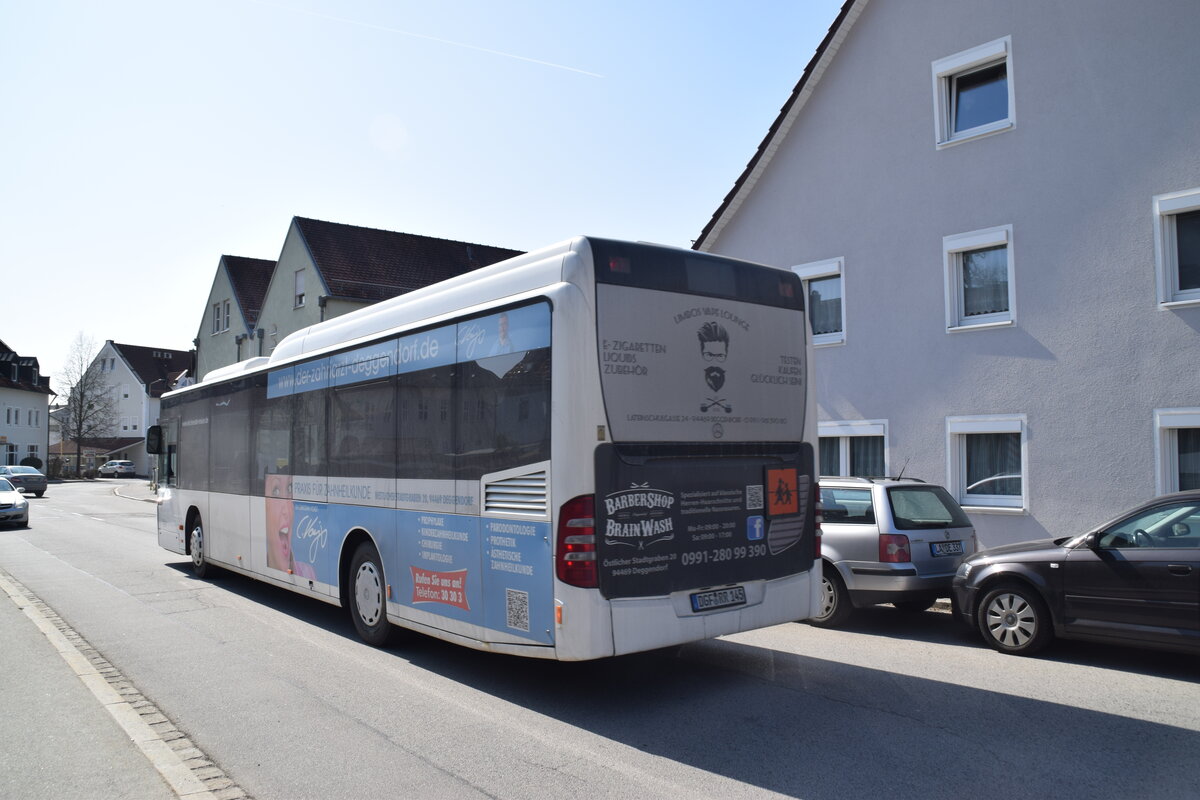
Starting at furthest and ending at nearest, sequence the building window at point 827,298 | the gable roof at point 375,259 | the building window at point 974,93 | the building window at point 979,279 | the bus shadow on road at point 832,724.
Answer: the gable roof at point 375,259 → the building window at point 827,298 → the building window at point 974,93 → the building window at point 979,279 → the bus shadow on road at point 832,724

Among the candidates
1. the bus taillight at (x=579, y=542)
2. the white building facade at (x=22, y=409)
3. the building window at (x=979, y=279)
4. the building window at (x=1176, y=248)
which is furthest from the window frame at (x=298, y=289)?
the white building facade at (x=22, y=409)

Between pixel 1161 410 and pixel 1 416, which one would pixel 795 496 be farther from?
pixel 1 416

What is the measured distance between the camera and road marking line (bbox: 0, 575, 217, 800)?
4855mm

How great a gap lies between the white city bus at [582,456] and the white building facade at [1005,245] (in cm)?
720

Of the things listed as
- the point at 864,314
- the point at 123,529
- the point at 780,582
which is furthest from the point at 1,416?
the point at 780,582

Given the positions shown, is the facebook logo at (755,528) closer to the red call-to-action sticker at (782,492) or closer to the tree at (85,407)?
the red call-to-action sticker at (782,492)

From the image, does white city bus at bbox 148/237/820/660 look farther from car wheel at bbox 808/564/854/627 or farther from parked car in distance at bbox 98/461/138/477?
parked car in distance at bbox 98/461/138/477

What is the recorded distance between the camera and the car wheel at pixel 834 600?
9.40 meters

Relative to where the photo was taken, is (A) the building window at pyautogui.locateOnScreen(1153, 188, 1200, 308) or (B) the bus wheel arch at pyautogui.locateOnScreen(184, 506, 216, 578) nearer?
(A) the building window at pyautogui.locateOnScreen(1153, 188, 1200, 308)

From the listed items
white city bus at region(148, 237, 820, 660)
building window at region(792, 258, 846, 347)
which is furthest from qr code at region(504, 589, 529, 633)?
building window at region(792, 258, 846, 347)

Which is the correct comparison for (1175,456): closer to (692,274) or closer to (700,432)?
(700,432)

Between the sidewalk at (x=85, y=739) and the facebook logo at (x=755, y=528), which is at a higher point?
the facebook logo at (x=755, y=528)

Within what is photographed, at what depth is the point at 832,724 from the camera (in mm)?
5812

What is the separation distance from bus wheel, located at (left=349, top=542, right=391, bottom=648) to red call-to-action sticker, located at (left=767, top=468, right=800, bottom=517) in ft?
11.7
